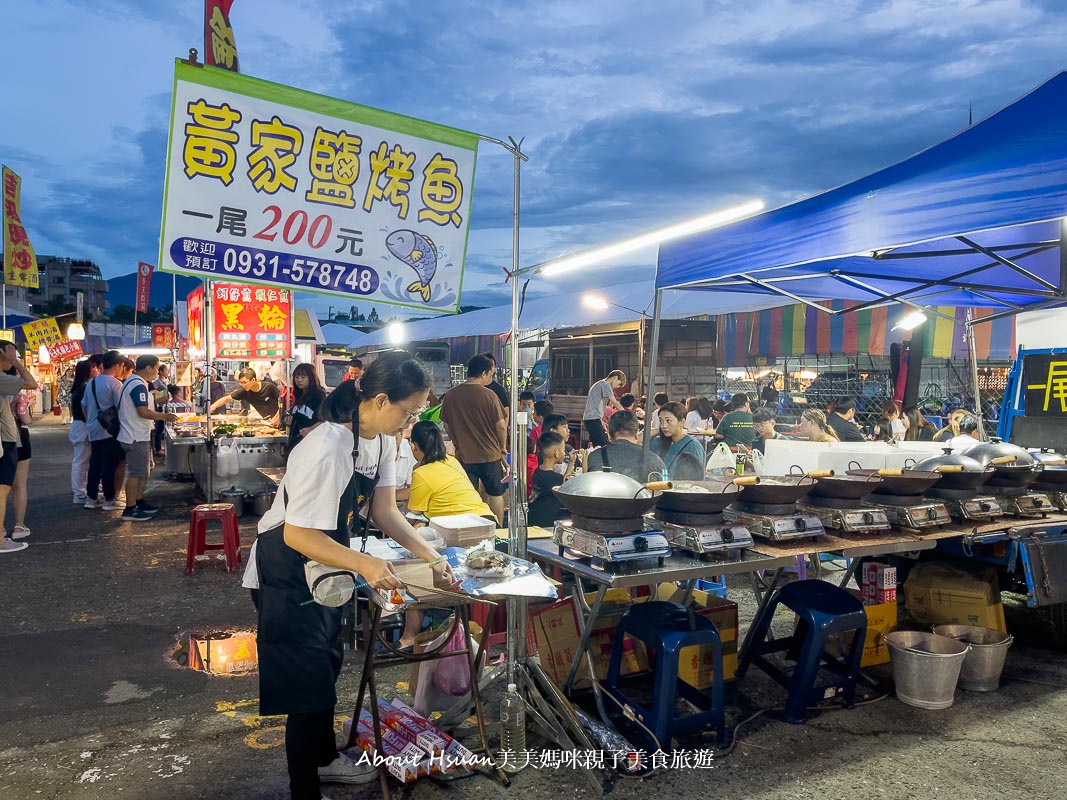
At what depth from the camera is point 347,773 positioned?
3.15m

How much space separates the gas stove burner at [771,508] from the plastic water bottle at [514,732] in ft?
5.16

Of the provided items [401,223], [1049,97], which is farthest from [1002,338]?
[401,223]

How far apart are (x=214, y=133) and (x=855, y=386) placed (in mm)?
14329

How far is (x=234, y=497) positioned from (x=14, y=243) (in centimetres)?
1403

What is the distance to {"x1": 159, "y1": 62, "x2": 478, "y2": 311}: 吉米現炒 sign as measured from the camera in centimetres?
321

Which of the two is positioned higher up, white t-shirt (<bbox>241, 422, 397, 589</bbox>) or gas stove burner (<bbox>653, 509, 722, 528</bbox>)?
white t-shirt (<bbox>241, 422, 397, 589</bbox>)

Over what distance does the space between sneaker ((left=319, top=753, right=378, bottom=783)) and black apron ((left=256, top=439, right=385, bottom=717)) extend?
72 cm

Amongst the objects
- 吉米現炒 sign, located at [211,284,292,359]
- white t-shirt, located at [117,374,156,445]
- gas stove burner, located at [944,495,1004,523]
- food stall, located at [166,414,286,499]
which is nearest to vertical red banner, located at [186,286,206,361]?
吉米現炒 sign, located at [211,284,292,359]

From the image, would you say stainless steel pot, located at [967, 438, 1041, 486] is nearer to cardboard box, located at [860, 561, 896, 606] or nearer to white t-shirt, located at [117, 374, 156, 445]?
cardboard box, located at [860, 561, 896, 606]

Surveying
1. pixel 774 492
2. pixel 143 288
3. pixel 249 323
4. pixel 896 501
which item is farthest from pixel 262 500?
pixel 143 288

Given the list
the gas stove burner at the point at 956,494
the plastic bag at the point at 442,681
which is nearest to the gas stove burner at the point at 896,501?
the gas stove burner at the point at 956,494

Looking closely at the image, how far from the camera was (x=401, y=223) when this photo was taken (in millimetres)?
3641

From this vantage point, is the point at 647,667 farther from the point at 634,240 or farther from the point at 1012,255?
the point at 1012,255

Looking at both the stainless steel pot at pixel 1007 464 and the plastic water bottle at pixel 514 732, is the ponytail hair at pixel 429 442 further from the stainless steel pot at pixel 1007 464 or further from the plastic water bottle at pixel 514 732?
the stainless steel pot at pixel 1007 464
